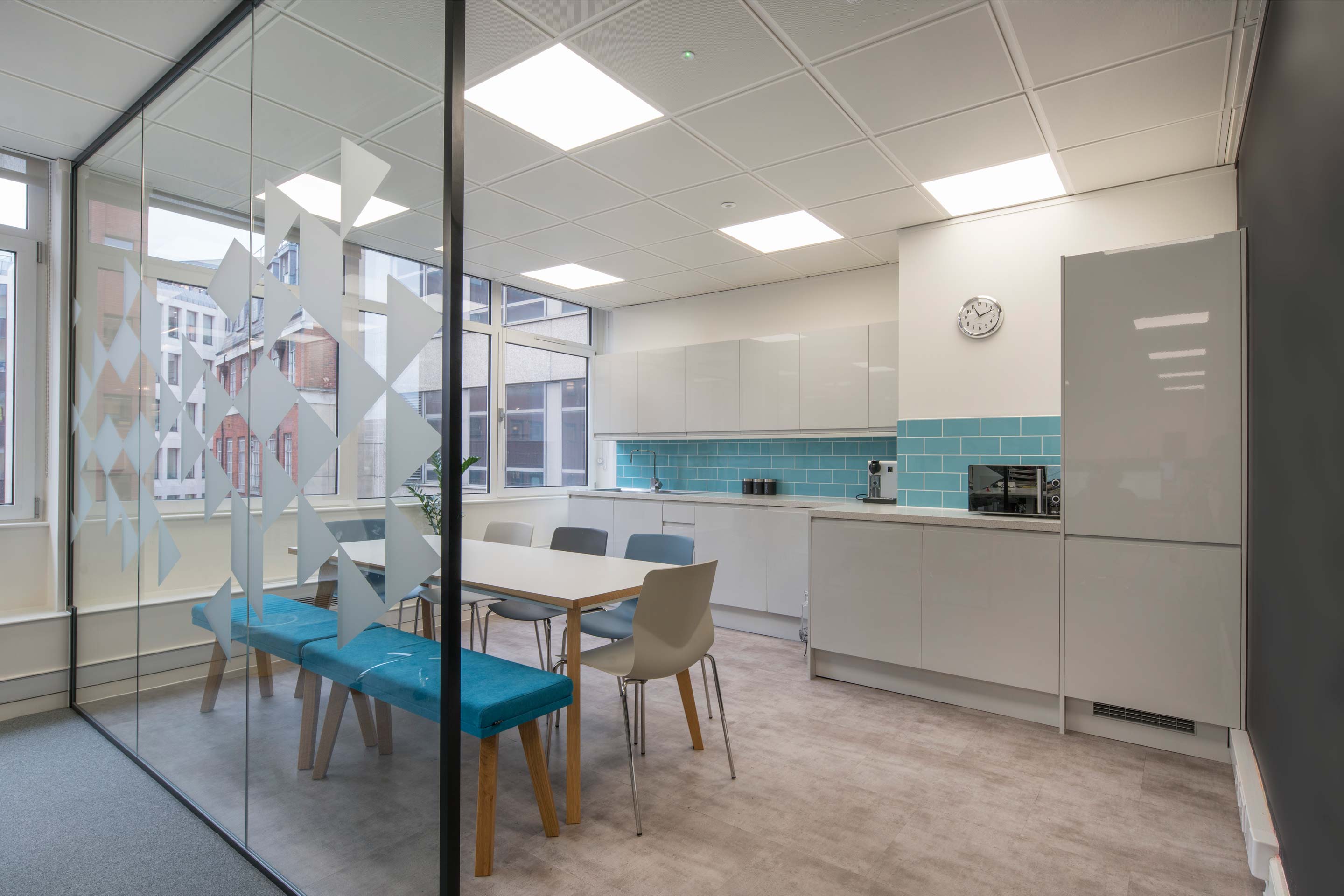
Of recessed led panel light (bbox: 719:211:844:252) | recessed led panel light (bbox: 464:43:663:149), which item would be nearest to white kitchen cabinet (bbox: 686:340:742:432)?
recessed led panel light (bbox: 719:211:844:252)

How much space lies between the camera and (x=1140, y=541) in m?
2.82

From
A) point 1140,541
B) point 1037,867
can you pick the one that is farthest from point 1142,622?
point 1037,867

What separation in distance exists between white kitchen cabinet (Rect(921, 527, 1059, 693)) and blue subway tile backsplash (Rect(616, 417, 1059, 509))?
2.53 feet

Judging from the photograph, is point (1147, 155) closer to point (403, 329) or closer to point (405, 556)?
point (403, 329)

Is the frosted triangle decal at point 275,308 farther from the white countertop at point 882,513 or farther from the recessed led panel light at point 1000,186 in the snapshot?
the recessed led panel light at point 1000,186

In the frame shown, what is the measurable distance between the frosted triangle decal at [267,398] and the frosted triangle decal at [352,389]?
21 cm

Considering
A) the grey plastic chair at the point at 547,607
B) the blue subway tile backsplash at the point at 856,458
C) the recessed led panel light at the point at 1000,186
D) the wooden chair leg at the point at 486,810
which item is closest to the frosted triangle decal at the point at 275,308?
the wooden chair leg at the point at 486,810

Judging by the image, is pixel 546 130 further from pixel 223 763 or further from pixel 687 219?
pixel 223 763

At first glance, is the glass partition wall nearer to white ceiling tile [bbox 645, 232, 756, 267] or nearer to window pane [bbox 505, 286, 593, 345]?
white ceiling tile [bbox 645, 232, 756, 267]

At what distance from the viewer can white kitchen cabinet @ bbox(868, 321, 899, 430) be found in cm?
451

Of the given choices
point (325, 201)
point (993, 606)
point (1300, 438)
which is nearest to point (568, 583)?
point (325, 201)

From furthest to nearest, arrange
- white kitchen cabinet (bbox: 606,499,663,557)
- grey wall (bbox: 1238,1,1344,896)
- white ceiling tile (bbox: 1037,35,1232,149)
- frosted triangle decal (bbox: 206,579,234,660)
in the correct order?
white kitchen cabinet (bbox: 606,499,663,557) → white ceiling tile (bbox: 1037,35,1232,149) → frosted triangle decal (bbox: 206,579,234,660) → grey wall (bbox: 1238,1,1344,896)

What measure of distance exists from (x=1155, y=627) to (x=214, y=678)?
3.61 meters

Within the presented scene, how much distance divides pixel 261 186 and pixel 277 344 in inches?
20.8
